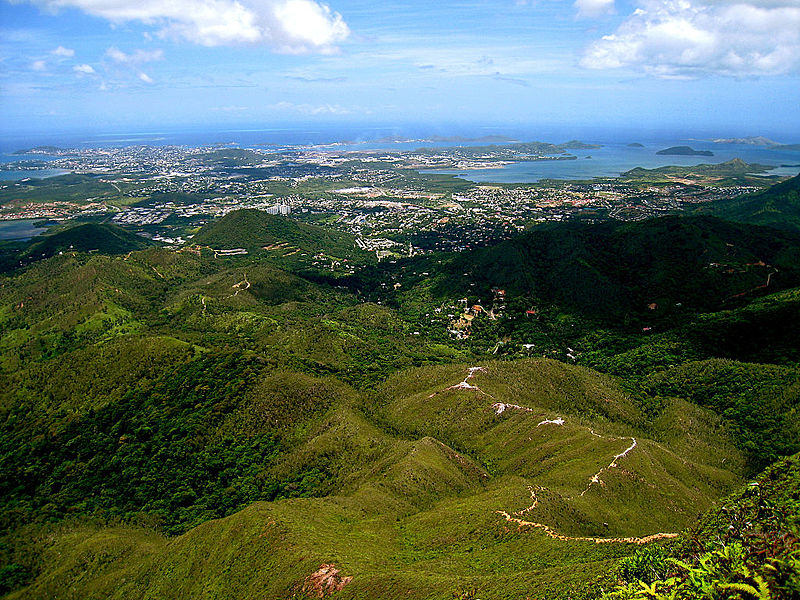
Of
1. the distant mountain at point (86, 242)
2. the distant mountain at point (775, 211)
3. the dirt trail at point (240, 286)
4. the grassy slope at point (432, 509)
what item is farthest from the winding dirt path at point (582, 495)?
the distant mountain at point (86, 242)

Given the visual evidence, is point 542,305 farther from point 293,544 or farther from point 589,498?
point 293,544

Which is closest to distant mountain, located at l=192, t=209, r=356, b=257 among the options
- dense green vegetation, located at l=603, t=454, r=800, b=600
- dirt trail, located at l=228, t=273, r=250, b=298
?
dirt trail, located at l=228, t=273, r=250, b=298

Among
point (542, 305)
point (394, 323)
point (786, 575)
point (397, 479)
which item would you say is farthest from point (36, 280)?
point (786, 575)

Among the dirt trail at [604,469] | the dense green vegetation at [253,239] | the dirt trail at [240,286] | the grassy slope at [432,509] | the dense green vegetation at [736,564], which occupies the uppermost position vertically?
the dense green vegetation at [736,564]

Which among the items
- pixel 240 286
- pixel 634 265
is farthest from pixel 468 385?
pixel 240 286

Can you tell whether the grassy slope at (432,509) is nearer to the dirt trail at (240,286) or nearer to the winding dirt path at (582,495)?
the winding dirt path at (582,495)

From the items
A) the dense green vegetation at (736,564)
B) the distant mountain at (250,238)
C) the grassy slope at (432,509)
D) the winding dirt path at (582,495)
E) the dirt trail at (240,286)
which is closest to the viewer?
the dense green vegetation at (736,564)

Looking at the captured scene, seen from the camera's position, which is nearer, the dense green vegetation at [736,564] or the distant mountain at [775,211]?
the dense green vegetation at [736,564]
